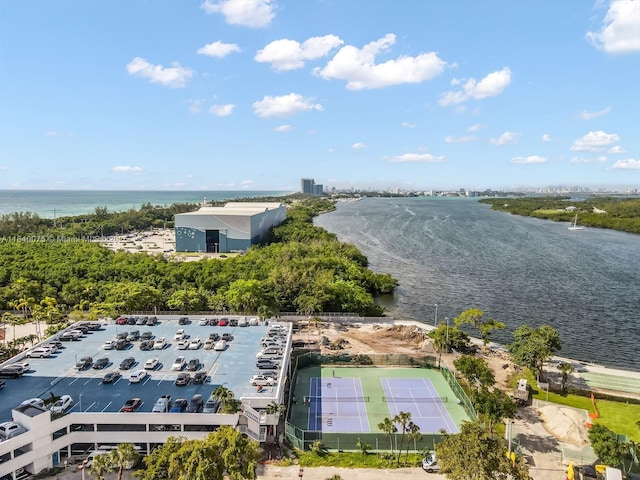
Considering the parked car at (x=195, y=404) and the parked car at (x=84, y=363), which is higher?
the parked car at (x=84, y=363)

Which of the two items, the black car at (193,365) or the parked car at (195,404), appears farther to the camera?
the black car at (193,365)

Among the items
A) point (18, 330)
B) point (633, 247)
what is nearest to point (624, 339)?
point (18, 330)

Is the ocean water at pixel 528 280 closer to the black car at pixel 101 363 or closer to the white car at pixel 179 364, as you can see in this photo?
the white car at pixel 179 364

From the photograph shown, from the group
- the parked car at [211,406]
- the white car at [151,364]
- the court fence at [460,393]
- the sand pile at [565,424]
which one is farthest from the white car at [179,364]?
the sand pile at [565,424]

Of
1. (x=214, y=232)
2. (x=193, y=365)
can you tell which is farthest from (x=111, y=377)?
(x=214, y=232)

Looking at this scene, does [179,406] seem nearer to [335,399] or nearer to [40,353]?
[335,399]

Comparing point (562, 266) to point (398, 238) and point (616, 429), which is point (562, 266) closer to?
point (398, 238)

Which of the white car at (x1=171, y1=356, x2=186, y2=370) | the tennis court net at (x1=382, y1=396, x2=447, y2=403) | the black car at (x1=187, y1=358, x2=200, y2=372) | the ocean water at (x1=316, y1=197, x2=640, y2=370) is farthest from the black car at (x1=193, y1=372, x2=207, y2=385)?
the ocean water at (x1=316, y1=197, x2=640, y2=370)

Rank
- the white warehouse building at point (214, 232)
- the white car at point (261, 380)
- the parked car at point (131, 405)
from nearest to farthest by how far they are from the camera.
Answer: the parked car at point (131, 405) → the white car at point (261, 380) → the white warehouse building at point (214, 232)
